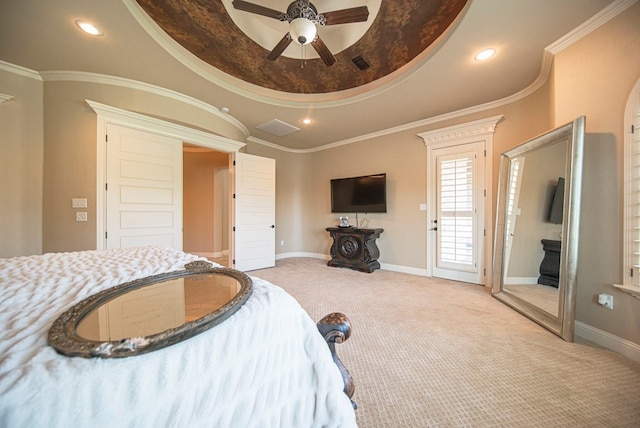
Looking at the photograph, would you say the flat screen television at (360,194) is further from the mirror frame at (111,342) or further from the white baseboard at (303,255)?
the mirror frame at (111,342)

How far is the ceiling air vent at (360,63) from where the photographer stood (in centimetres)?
259

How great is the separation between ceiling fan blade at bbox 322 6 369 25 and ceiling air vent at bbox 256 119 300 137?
2.04 metres

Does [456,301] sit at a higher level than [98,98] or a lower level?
lower

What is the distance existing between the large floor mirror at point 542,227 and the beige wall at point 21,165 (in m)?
5.30

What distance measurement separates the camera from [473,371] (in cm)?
151

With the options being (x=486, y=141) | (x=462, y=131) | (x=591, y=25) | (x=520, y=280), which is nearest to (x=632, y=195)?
(x=520, y=280)

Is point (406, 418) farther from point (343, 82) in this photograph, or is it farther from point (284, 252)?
point (284, 252)

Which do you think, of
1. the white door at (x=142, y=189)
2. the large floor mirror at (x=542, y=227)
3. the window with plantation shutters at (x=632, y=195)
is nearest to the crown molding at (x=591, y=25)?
the window with plantation shutters at (x=632, y=195)

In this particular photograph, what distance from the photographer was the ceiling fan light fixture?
174 cm

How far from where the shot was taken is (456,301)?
2666 mm

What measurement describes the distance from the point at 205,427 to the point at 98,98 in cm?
366

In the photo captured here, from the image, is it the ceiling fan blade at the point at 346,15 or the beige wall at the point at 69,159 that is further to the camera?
the beige wall at the point at 69,159

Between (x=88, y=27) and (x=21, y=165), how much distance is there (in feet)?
5.56

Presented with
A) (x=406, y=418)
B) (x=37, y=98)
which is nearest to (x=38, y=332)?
(x=406, y=418)
